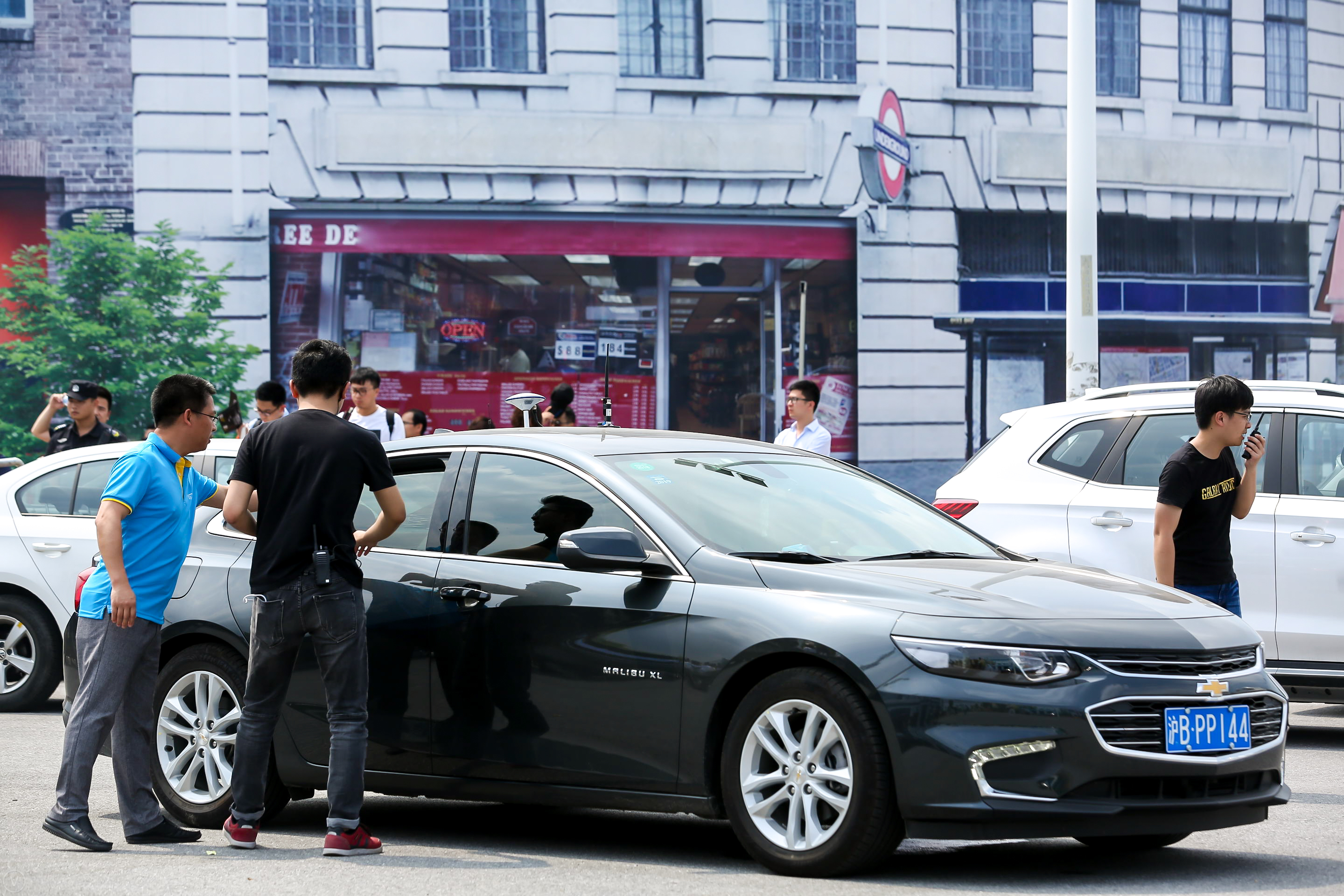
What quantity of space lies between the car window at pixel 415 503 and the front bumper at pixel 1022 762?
81.4 inches

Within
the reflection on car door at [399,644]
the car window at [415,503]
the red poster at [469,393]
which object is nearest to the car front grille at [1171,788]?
the reflection on car door at [399,644]

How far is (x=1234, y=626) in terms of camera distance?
17.5ft

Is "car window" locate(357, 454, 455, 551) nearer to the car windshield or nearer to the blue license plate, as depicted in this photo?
the car windshield

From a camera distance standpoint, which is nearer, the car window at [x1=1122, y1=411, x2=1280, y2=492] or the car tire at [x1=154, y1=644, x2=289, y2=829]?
the car tire at [x1=154, y1=644, x2=289, y2=829]

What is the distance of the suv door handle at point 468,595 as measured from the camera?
5.80 metres

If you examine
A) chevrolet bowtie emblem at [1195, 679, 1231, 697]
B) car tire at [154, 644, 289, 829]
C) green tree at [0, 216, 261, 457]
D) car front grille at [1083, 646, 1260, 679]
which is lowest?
car tire at [154, 644, 289, 829]

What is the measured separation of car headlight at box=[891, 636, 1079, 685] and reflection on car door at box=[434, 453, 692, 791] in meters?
0.89

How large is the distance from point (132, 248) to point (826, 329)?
8955mm

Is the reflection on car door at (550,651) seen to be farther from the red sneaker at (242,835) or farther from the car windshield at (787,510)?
the red sneaker at (242,835)

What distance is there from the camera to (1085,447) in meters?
8.85

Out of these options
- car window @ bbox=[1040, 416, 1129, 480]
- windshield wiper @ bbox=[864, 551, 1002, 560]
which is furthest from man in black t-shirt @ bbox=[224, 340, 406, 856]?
car window @ bbox=[1040, 416, 1129, 480]

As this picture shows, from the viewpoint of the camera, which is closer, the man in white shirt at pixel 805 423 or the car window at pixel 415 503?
the car window at pixel 415 503

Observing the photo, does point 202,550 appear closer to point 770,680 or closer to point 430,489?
point 430,489

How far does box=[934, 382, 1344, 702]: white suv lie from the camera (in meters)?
8.06
